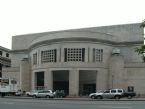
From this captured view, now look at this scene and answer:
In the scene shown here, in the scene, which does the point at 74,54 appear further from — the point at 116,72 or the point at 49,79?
the point at 116,72

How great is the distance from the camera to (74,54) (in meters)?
68.8

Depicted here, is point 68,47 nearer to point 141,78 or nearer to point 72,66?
point 72,66

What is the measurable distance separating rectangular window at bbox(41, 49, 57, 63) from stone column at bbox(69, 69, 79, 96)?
511cm

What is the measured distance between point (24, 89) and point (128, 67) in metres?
26.6

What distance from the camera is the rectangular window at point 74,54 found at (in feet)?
224

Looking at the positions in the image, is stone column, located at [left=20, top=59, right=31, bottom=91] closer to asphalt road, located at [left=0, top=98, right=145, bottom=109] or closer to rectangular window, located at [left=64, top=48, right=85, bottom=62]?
rectangular window, located at [left=64, top=48, right=85, bottom=62]

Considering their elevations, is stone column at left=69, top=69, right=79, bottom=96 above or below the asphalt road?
above

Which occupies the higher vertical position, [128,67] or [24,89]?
[128,67]

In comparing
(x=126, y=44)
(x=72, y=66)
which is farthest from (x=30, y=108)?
(x=126, y=44)

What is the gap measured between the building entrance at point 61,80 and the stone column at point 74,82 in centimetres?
502

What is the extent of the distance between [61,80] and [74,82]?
7.89 m

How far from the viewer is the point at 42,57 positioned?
239ft

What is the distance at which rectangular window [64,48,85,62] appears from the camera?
224 ft

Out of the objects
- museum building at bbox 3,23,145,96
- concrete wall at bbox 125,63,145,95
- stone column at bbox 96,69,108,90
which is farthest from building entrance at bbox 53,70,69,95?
concrete wall at bbox 125,63,145,95
